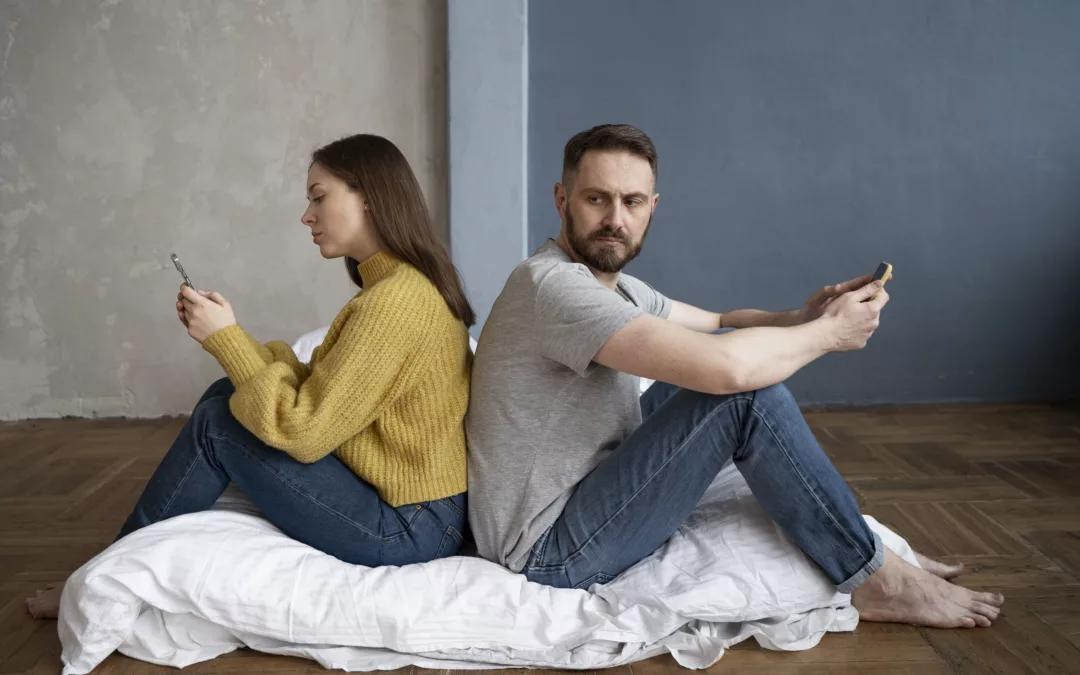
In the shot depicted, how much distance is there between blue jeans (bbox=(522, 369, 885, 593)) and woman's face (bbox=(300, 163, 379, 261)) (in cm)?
71

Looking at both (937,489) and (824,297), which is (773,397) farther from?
(937,489)

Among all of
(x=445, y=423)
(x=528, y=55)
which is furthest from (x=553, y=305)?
(x=528, y=55)

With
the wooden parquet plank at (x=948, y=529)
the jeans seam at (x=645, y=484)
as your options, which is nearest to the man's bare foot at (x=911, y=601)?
the wooden parquet plank at (x=948, y=529)

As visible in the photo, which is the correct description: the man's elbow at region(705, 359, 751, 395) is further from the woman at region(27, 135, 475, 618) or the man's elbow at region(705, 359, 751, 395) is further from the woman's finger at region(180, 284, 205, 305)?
the woman's finger at region(180, 284, 205, 305)

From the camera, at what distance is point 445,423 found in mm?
1932

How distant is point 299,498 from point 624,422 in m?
0.70

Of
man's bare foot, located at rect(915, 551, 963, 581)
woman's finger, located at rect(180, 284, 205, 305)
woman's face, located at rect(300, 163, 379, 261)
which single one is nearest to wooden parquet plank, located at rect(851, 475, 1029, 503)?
man's bare foot, located at rect(915, 551, 963, 581)

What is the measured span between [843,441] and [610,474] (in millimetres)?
1884

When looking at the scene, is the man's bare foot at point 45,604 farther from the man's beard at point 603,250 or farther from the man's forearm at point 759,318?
the man's forearm at point 759,318

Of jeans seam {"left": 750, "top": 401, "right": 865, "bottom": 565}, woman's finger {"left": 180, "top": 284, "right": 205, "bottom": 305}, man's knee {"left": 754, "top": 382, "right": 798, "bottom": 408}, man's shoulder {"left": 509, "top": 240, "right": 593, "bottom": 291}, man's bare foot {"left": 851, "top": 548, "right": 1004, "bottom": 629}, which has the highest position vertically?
man's shoulder {"left": 509, "top": 240, "right": 593, "bottom": 291}

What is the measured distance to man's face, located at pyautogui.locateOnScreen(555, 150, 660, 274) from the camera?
1.97 meters

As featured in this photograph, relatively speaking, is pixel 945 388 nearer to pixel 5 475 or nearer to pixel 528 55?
pixel 528 55

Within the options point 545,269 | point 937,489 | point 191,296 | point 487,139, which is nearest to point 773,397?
point 545,269

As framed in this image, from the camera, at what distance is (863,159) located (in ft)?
12.8
